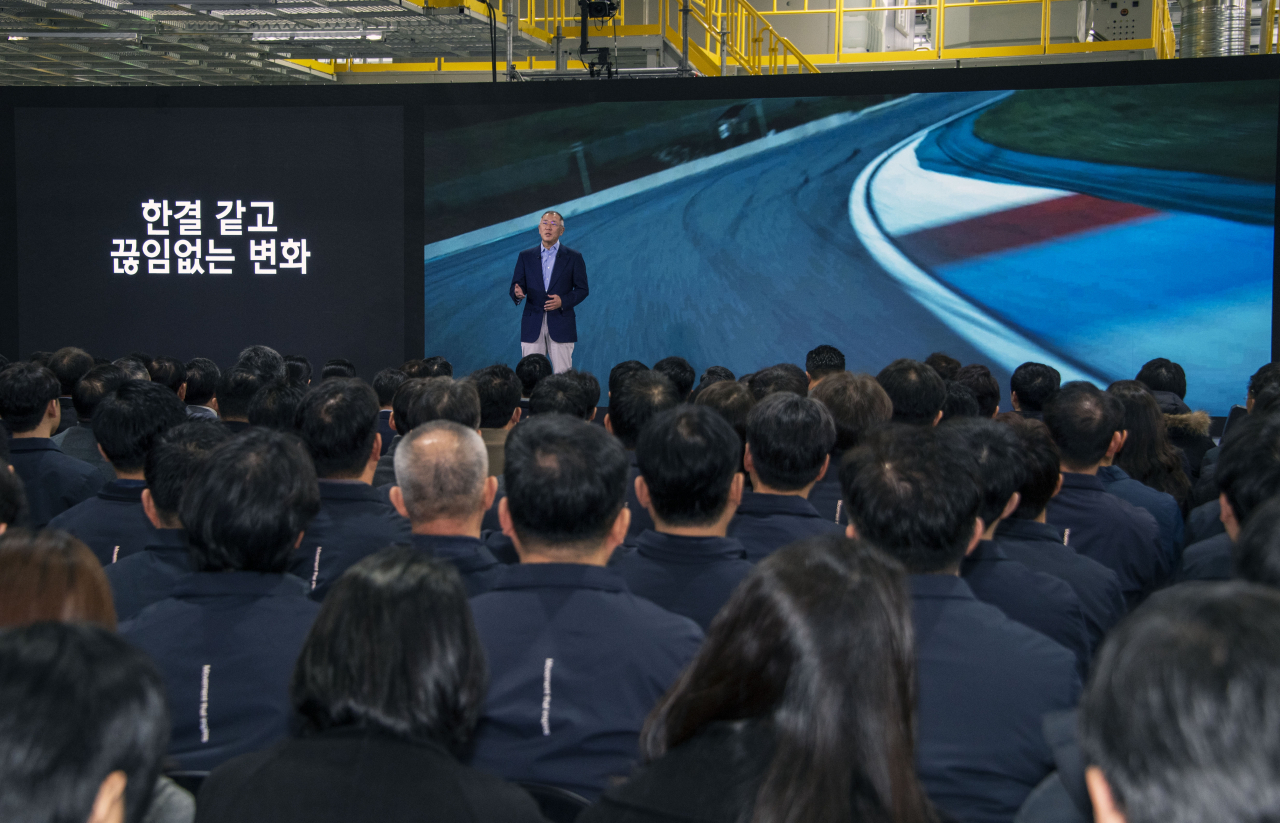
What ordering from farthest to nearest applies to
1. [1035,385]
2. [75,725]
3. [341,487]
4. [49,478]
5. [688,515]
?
[1035,385]
[49,478]
[341,487]
[688,515]
[75,725]

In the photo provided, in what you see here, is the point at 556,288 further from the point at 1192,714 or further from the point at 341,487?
the point at 1192,714

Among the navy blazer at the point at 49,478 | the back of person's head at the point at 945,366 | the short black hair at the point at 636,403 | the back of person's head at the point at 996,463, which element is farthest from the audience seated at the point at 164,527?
the back of person's head at the point at 945,366

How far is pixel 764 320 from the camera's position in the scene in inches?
323

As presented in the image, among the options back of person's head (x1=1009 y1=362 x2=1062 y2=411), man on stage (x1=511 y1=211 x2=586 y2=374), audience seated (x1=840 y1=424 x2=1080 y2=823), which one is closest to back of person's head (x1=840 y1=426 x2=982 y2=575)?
audience seated (x1=840 y1=424 x2=1080 y2=823)

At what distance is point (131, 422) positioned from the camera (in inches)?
116

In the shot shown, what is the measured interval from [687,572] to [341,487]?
42.1 inches

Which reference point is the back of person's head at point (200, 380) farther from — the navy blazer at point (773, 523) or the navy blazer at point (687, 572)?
the navy blazer at point (687, 572)

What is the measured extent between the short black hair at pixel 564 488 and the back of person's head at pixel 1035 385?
3017mm

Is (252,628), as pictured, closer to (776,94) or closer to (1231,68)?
(776,94)

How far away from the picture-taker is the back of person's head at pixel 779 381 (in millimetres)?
4109

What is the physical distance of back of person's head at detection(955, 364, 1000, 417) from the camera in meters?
4.58

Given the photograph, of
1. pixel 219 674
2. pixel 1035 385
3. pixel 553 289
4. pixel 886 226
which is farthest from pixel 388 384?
pixel 886 226

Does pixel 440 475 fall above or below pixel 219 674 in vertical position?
above

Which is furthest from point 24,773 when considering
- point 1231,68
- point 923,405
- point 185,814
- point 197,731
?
point 1231,68
